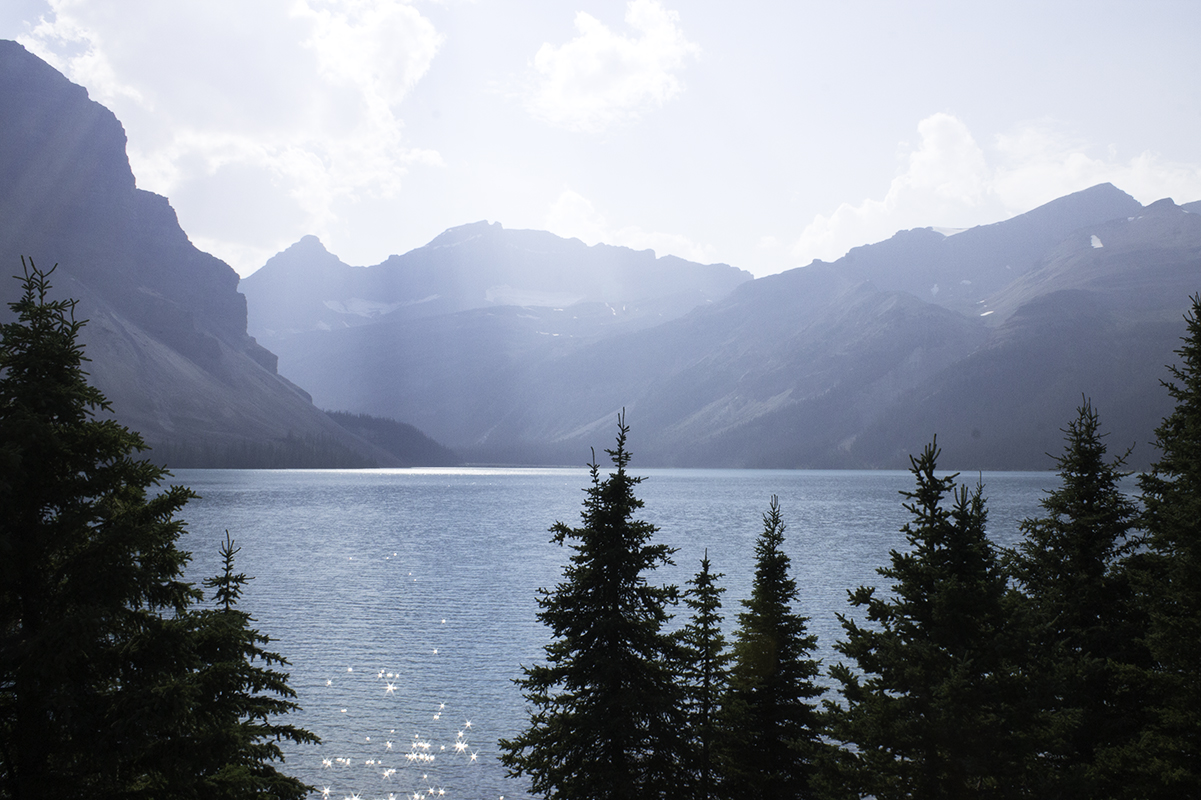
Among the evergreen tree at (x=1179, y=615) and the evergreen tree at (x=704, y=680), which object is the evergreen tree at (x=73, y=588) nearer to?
the evergreen tree at (x=704, y=680)

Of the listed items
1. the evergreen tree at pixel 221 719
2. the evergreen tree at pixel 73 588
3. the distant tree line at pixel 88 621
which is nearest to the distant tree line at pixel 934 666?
the evergreen tree at pixel 221 719

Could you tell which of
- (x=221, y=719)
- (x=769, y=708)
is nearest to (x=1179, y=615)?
(x=769, y=708)

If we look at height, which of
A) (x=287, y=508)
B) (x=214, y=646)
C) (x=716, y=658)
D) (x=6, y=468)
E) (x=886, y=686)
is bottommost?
(x=287, y=508)

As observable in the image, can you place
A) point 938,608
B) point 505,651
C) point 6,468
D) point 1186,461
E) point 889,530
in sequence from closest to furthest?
point 6,468 → point 938,608 → point 1186,461 → point 505,651 → point 889,530

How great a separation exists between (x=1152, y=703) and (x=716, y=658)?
10.7 meters

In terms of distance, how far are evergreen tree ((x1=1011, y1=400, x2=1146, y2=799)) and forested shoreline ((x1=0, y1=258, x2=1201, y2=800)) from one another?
75 millimetres

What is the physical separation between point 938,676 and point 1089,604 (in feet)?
33.8

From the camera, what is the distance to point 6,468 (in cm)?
1042

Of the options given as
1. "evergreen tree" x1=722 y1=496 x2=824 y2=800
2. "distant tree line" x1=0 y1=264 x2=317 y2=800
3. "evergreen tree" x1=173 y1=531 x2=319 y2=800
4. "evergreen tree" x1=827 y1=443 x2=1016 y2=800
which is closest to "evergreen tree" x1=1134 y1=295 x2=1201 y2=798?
"evergreen tree" x1=827 y1=443 x2=1016 y2=800

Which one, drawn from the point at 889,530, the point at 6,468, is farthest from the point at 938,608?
the point at 889,530

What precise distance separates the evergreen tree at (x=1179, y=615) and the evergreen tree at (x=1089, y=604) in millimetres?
841

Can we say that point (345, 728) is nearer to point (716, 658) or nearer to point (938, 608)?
point (716, 658)

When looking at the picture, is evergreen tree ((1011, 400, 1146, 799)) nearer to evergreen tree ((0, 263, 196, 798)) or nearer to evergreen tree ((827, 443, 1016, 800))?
evergreen tree ((827, 443, 1016, 800))

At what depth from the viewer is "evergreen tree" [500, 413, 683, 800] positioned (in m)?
18.0
